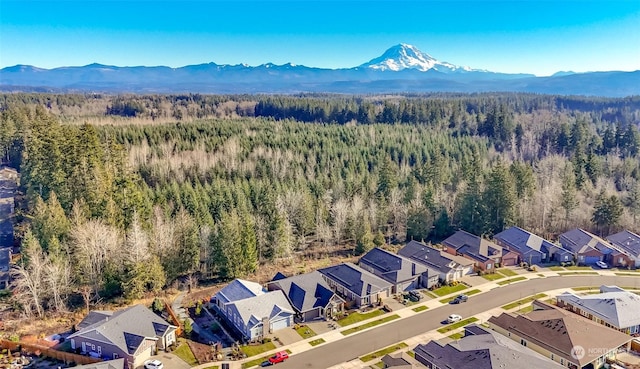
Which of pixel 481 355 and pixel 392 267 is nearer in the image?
pixel 481 355

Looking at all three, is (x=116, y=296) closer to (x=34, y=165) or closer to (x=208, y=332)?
(x=208, y=332)

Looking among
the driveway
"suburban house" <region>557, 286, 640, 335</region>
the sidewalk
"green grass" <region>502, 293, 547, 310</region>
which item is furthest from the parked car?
the driveway

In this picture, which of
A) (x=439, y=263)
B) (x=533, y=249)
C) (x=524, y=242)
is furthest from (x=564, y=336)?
(x=524, y=242)

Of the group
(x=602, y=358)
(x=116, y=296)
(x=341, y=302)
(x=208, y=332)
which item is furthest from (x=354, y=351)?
(x=116, y=296)

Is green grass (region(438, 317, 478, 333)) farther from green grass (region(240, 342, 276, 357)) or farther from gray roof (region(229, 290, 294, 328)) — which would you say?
green grass (region(240, 342, 276, 357))

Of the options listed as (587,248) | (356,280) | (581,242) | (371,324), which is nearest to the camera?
(371,324)

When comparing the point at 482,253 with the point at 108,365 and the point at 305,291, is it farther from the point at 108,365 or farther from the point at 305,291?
the point at 108,365

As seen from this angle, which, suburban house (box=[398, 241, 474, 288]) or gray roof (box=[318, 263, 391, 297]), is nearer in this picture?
gray roof (box=[318, 263, 391, 297])
